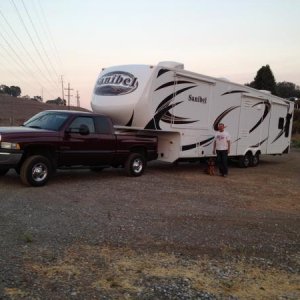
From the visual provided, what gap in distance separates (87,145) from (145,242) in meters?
5.67

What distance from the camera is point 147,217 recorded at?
8.09 m

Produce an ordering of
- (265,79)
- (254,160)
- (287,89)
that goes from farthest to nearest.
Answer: (287,89), (265,79), (254,160)

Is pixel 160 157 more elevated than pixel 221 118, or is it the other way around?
pixel 221 118

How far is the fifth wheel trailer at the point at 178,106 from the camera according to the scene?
13.2 m

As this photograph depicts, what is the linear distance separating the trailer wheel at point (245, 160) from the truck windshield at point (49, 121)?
29.6 ft

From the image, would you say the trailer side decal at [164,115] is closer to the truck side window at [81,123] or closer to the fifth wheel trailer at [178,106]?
the fifth wheel trailer at [178,106]

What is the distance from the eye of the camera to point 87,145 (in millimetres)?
11773

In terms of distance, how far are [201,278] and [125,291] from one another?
983mm

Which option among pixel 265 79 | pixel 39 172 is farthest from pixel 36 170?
pixel 265 79

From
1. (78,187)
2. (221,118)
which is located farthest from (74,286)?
(221,118)

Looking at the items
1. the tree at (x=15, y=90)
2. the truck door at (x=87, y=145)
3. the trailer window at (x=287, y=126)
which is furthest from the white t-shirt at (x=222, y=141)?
the tree at (x=15, y=90)

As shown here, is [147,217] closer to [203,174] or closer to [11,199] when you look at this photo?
[11,199]

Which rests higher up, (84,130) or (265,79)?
(265,79)

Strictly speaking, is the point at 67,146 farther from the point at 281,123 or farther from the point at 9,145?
the point at 281,123
